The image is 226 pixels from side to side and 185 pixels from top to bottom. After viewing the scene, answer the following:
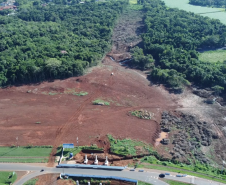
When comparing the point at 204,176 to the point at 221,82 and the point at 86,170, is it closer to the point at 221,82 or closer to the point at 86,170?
the point at 86,170

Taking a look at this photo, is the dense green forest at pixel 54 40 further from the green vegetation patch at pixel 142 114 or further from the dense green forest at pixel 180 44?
the green vegetation patch at pixel 142 114

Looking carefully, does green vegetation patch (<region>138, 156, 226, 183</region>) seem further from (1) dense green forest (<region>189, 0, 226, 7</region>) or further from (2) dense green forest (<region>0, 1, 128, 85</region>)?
(1) dense green forest (<region>189, 0, 226, 7</region>)

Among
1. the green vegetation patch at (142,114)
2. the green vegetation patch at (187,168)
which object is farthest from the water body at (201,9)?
the green vegetation patch at (187,168)

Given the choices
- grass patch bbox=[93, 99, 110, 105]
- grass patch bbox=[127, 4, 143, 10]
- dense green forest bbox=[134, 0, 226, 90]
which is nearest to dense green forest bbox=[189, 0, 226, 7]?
dense green forest bbox=[134, 0, 226, 90]

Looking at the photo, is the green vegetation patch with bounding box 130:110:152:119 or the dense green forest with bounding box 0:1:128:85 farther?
the dense green forest with bounding box 0:1:128:85

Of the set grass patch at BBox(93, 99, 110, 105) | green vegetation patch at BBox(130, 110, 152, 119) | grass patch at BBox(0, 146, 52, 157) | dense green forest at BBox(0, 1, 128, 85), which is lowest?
grass patch at BBox(0, 146, 52, 157)

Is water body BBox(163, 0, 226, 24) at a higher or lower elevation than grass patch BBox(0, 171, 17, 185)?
higher

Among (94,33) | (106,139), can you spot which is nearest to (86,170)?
(106,139)
